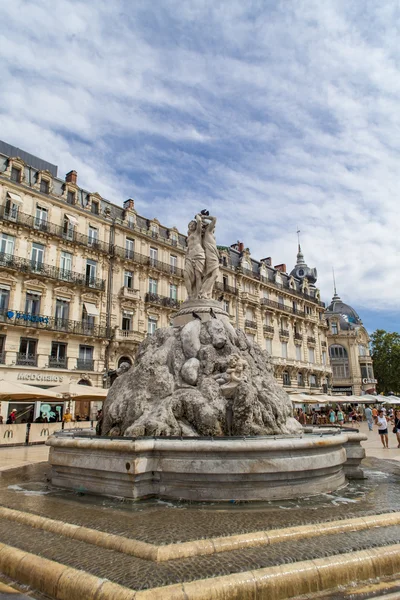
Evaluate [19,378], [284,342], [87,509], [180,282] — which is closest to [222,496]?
[87,509]

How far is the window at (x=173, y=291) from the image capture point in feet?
119

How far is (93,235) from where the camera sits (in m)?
32.0

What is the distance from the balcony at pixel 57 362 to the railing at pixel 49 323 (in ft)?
5.99

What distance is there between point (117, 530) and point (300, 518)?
196cm

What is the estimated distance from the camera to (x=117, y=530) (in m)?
4.19

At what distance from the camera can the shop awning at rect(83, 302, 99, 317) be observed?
29.7 meters

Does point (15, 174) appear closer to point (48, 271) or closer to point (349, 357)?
point (48, 271)

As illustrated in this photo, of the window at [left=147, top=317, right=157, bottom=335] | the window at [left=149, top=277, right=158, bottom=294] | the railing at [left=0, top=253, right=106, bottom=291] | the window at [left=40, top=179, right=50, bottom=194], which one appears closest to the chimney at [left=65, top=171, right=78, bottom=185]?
the window at [left=40, top=179, right=50, bottom=194]

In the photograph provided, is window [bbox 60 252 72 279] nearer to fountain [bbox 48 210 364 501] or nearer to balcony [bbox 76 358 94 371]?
balcony [bbox 76 358 94 371]

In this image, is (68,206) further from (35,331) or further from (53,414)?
(53,414)

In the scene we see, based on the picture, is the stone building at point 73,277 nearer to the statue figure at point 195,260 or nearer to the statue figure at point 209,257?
the statue figure at point 195,260

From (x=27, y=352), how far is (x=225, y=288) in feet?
67.0

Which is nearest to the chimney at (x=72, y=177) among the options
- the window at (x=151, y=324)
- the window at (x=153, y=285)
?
the window at (x=153, y=285)

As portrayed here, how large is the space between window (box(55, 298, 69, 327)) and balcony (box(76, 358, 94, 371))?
104 inches
